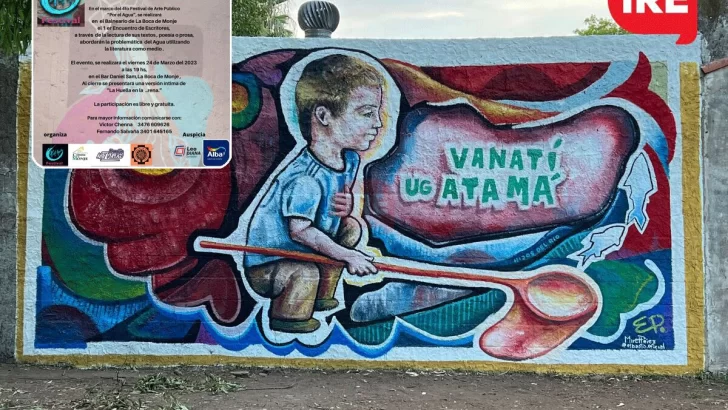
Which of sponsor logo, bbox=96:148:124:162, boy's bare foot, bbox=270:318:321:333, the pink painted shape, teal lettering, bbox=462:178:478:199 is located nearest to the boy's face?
the pink painted shape

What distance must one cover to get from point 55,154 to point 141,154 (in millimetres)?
640

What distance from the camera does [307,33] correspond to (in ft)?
25.1

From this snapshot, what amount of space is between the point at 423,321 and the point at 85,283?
2.68 m

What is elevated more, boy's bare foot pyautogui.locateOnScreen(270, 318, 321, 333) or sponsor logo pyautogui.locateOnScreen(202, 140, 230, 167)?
sponsor logo pyautogui.locateOnScreen(202, 140, 230, 167)

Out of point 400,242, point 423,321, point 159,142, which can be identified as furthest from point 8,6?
point 423,321

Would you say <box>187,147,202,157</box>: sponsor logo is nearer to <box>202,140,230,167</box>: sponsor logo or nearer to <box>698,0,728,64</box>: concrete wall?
<box>202,140,230,167</box>: sponsor logo

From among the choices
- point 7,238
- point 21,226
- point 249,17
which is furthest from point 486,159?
point 249,17

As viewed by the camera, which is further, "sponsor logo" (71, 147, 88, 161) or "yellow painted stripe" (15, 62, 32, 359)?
"yellow painted stripe" (15, 62, 32, 359)

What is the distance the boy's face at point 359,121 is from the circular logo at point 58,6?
2.19 meters

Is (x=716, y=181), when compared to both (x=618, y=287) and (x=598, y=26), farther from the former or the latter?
(x=598, y=26)

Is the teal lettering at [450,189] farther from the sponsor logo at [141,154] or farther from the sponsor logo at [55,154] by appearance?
the sponsor logo at [55,154]

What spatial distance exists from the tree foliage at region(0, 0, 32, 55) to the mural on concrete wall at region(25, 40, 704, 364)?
64.2 inches

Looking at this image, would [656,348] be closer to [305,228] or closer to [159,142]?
[305,228]

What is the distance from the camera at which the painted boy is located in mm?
6812
